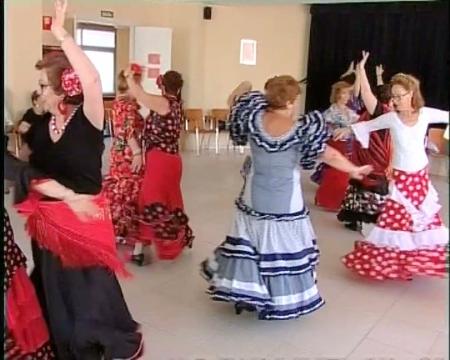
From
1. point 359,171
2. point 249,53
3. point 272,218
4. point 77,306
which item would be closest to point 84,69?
point 77,306

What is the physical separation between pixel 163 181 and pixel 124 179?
0.91 feet

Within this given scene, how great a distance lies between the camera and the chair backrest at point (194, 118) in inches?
206

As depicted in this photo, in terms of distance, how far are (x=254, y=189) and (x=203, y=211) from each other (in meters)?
2.03

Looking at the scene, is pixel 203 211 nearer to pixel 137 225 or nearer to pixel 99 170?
pixel 137 225

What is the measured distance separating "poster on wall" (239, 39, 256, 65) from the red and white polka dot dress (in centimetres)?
210

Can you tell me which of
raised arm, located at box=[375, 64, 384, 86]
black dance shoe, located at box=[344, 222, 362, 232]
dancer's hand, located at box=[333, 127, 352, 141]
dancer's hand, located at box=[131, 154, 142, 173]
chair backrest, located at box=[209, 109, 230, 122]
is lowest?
black dance shoe, located at box=[344, 222, 362, 232]

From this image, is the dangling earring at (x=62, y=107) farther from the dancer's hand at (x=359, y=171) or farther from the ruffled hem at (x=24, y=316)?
the dancer's hand at (x=359, y=171)

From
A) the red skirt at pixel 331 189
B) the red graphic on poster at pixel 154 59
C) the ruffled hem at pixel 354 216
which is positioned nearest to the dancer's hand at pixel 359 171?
the ruffled hem at pixel 354 216

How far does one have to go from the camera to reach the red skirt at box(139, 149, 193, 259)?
338 centimetres

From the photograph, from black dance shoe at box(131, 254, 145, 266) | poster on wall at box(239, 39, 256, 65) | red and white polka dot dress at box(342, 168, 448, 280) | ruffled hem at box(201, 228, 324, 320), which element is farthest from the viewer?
poster on wall at box(239, 39, 256, 65)

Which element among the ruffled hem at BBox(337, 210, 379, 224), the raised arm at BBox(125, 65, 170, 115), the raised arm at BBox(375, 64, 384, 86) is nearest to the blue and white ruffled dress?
the raised arm at BBox(125, 65, 170, 115)

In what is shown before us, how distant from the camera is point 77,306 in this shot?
185cm

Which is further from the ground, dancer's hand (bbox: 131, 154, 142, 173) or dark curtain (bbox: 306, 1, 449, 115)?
dark curtain (bbox: 306, 1, 449, 115)

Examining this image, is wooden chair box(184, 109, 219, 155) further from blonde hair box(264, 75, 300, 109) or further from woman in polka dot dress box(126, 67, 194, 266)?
blonde hair box(264, 75, 300, 109)
